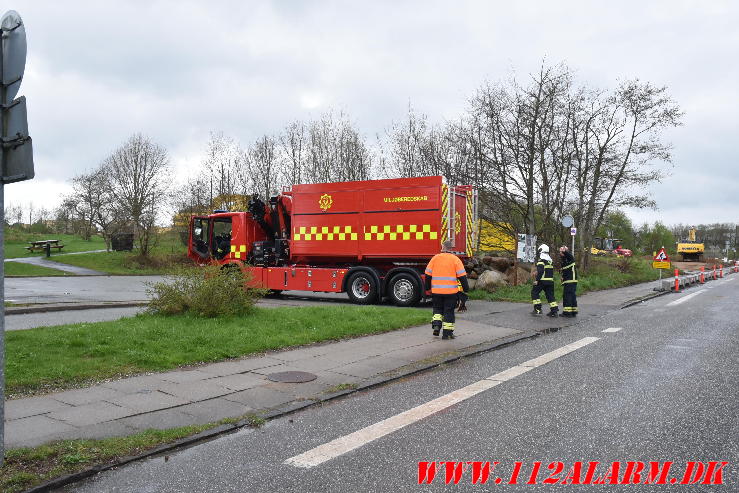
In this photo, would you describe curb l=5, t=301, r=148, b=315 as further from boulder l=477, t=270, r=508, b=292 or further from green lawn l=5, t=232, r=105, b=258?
green lawn l=5, t=232, r=105, b=258

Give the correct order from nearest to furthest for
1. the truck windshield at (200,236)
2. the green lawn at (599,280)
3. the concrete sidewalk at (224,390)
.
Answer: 1. the concrete sidewalk at (224,390)
2. the green lawn at (599,280)
3. the truck windshield at (200,236)

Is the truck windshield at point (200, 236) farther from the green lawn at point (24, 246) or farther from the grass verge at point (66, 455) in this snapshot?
the green lawn at point (24, 246)

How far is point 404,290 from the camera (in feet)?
52.2

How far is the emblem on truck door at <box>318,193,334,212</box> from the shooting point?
54.5ft

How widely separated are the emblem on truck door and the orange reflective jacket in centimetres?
702

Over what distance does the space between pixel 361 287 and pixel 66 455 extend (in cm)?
1263

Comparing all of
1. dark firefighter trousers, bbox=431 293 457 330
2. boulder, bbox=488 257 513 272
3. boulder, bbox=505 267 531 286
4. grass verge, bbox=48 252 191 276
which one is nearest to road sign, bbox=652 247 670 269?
boulder, bbox=488 257 513 272

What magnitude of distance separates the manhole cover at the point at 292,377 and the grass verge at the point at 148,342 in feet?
3.82

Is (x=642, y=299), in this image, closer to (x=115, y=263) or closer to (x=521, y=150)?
(x=521, y=150)

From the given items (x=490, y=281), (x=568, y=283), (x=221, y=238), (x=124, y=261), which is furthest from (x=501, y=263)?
(x=124, y=261)

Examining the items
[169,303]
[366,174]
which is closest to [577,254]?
[366,174]

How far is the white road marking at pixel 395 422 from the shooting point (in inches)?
170

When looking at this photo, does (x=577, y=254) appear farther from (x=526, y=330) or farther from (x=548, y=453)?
(x=548, y=453)

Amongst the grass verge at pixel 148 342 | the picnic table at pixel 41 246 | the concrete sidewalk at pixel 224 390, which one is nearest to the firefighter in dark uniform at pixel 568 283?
the concrete sidewalk at pixel 224 390
